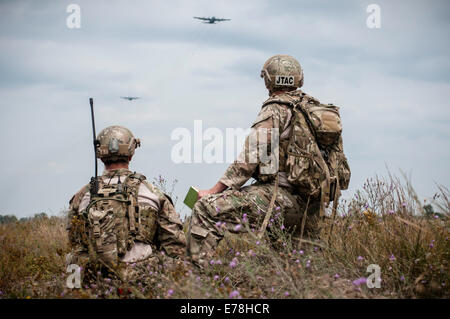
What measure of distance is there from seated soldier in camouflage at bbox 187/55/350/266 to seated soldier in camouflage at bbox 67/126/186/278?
1.25 ft

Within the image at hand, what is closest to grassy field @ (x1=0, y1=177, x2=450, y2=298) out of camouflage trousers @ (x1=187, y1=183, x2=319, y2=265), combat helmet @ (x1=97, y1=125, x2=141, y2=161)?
camouflage trousers @ (x1=187, y1=183, x2=319, y2=265)

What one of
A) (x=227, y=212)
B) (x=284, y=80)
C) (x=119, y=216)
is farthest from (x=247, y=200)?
(x=284, y=80)

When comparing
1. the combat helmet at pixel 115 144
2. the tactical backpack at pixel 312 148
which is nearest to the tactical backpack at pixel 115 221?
the combat helmet at pixel 115 144

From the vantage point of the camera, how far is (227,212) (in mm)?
6152

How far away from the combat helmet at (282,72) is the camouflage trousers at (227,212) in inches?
55.4

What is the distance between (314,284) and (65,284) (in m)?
2.74

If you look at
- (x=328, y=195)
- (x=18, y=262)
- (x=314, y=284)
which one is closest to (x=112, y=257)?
(x=314, y=284)

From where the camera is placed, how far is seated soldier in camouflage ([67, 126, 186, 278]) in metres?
5.60

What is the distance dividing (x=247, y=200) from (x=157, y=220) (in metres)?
1.14

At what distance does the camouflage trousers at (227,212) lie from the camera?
20.1 feet

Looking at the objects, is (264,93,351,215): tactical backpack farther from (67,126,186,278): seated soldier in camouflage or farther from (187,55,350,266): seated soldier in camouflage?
(67,126,186,278): seated soldier in camouflage

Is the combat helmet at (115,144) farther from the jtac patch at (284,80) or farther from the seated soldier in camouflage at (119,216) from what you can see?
the jtac patch at (284,80)

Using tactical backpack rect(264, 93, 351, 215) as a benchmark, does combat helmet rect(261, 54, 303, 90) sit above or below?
above

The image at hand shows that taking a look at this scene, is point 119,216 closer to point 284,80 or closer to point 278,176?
point 278,176
